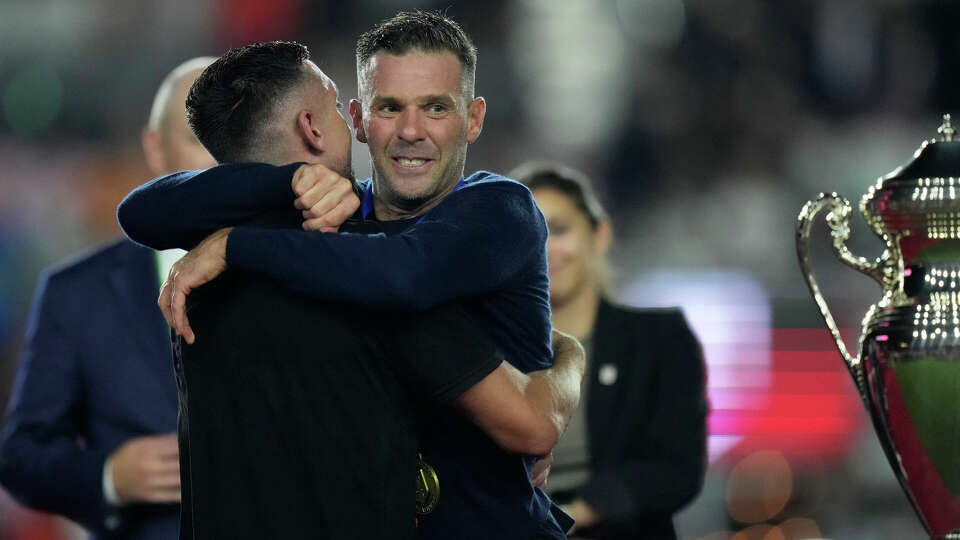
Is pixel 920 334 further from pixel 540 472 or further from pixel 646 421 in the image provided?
pixel 646 421

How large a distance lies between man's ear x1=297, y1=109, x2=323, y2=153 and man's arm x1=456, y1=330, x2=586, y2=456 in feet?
1.46

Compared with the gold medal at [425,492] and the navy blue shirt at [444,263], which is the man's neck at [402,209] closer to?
the navy blue shirt at [444,263]

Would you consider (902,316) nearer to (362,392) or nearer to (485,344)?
(485,344)

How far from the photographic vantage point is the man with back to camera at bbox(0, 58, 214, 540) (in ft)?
11.3

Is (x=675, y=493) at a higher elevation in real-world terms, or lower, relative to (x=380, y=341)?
lower

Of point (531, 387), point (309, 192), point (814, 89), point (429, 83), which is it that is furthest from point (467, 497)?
point (814, 89)

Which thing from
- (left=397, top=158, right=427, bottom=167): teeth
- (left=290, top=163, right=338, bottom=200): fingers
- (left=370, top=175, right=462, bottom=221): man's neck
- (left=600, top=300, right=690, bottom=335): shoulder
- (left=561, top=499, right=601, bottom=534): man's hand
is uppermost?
(left=290, top=163, right=338, bottom=200): fingers

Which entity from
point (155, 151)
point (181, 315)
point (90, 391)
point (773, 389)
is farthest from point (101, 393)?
point (773, 389)

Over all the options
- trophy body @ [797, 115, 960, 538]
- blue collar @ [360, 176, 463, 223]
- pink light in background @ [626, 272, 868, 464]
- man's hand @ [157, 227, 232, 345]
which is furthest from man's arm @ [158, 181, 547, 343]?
pink light in background @ [626, 272, 868, 464]

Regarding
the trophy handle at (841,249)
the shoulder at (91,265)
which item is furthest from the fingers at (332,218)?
the shoulder at (91,265)

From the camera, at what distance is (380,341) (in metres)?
2.16

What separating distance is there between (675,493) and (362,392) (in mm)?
2013

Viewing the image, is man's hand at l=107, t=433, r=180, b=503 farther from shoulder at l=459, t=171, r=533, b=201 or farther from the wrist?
shoulder at l=459, t=171, r=533, b=201

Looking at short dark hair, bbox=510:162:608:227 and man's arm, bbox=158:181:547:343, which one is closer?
man's arm, bbox=158:181:547:343
